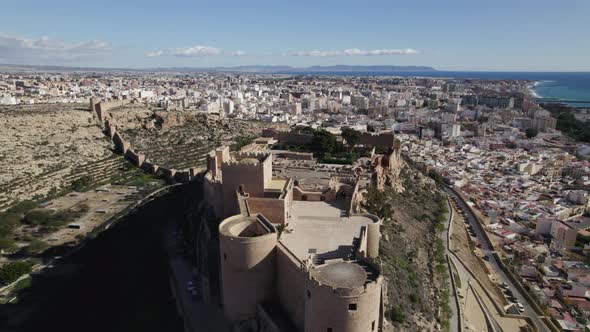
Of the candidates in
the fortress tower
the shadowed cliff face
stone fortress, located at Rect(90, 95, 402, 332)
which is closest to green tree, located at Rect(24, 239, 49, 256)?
the shadowed cliff face

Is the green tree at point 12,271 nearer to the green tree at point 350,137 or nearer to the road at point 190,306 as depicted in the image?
the road at point 190,306

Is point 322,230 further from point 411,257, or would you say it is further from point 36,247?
point 36,247

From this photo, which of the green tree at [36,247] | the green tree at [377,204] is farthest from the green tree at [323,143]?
the green tree at [36,247]

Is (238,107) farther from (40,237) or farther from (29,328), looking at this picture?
(29,328)

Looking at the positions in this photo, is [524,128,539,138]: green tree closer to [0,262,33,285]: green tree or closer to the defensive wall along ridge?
the defensive wall along ridge

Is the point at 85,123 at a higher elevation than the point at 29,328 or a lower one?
higher

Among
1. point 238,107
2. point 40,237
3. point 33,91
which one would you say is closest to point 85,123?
point 40,237
